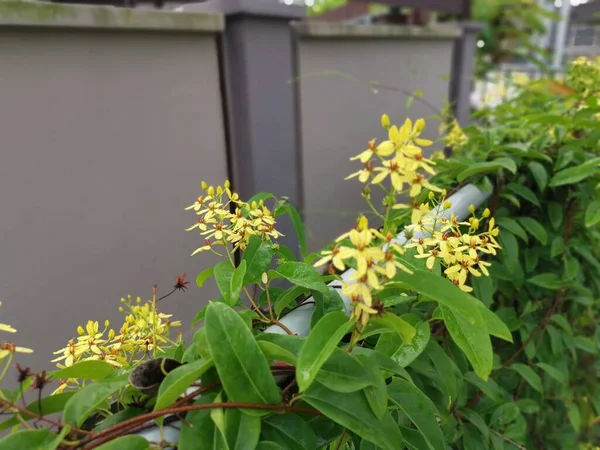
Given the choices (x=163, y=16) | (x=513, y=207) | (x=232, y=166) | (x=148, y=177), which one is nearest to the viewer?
(x=513, y=207)

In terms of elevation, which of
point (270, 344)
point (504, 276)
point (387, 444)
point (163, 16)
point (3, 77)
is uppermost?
point (163, 16)

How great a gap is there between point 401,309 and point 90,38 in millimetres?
1316

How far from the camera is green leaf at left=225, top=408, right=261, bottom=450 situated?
1.66 ft

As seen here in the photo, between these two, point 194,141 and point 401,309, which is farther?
point 194,141

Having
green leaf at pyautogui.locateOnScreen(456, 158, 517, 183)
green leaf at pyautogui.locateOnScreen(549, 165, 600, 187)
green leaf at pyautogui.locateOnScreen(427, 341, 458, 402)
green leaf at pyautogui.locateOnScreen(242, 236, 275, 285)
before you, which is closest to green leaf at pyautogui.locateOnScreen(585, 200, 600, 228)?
green leaf at pyautogui.locateOnScreen(549, 165, 600, 187)

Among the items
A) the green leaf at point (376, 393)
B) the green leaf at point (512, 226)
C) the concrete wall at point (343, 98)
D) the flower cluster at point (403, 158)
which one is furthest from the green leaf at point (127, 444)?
the concrete wall at point (343, 98)

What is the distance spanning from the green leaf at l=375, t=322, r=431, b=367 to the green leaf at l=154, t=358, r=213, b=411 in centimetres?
27

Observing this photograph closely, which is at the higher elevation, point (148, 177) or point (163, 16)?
point (163, 16)

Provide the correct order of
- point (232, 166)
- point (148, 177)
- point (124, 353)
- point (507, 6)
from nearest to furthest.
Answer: point (124, 353), point (148, 177), point (232, 166), point (507, 6)

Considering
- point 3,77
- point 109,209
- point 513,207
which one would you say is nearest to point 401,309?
point 513,207

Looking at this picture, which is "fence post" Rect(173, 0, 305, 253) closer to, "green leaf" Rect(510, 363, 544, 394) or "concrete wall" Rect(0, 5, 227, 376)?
"concrete wall" Rect(0, 5, 227, 376)

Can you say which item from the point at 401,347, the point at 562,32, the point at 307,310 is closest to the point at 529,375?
the point at 401,347

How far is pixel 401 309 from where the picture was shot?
834mm

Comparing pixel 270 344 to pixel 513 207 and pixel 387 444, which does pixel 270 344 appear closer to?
pixel 387 444
